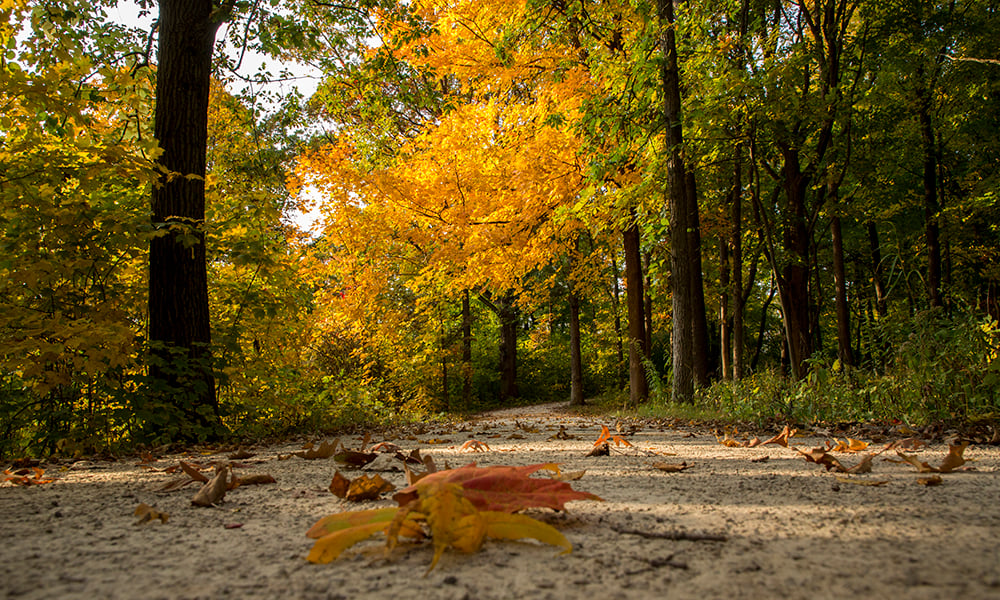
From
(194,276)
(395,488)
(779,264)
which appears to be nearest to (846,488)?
(395,488)

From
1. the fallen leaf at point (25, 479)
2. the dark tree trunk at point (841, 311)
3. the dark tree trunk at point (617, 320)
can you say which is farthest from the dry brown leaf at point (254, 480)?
the dark tree trunk at point (617, 320)

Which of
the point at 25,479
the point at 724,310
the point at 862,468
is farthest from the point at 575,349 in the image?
the point at 25,479

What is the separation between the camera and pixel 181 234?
443 centimetres

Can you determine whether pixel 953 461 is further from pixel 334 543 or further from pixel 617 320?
pixel 617 320

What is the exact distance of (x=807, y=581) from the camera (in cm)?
103

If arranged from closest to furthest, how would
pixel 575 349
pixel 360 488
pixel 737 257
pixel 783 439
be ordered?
pixel 360 488 → pixel 783 439 → pixel 737 257 → pixel 575 349

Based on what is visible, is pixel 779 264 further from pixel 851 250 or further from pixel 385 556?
pixel 851 250

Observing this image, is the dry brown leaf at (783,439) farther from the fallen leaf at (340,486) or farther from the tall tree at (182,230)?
the tall tree at (182,230)

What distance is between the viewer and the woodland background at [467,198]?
3.81 meters

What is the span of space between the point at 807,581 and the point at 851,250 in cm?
2164

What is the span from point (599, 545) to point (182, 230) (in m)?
4.31

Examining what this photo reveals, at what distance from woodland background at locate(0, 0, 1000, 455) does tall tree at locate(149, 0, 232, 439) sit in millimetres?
32

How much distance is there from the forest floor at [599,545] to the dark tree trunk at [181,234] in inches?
82.9

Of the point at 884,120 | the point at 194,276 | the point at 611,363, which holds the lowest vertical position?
the point at 611,363
